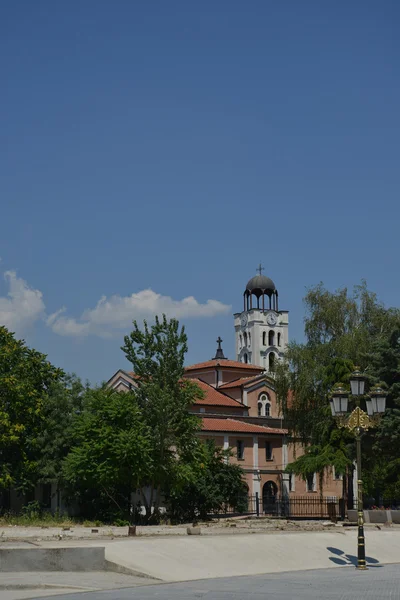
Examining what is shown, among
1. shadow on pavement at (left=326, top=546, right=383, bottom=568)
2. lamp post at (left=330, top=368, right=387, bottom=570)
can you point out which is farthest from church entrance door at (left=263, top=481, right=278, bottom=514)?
lamp post at (left=330, top=368, right=387, bottom=570)

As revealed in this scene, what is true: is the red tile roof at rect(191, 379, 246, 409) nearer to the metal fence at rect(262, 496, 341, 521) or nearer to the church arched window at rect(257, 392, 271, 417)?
the church arched window at rect(257, 392, 271, 417)

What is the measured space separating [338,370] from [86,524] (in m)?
16.7

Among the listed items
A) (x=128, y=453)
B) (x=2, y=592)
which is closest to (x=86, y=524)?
(x=128, y=453)

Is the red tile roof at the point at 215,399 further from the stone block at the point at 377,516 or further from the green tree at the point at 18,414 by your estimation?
the stone block at the point at 377,516

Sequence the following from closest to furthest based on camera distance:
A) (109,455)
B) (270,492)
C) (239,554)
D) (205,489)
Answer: (239,554)
(109,455)
(205,489)
(270,492)

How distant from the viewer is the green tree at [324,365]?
49.7 meters

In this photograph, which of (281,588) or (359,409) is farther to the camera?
(359,409)

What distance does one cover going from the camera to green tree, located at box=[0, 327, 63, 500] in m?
50.0

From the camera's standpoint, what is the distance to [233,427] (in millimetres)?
64375

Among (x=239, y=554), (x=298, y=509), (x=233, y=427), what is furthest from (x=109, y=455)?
(x=239, y=554)

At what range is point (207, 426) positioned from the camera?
62.9 meters

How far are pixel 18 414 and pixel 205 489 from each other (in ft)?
38.8

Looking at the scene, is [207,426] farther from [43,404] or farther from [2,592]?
[2,592]

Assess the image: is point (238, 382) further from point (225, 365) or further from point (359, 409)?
point (359, 409)
